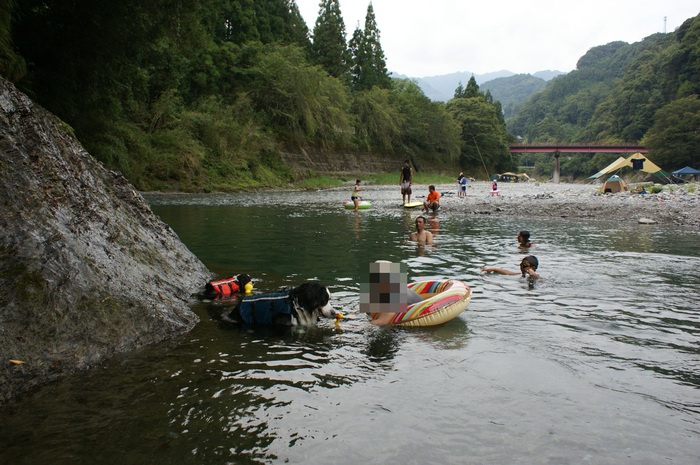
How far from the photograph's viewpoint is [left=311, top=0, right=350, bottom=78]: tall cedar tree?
234ft

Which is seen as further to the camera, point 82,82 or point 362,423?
point 82,82

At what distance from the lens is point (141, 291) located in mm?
6098

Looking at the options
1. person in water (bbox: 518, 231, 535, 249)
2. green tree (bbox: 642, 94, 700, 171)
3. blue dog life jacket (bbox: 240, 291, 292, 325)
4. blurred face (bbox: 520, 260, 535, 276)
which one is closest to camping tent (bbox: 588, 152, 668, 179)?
green tree (bbox: 642, 94, 700, 171)

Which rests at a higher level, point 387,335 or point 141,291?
point 141,291

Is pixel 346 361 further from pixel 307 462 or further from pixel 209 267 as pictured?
pixel 209 267

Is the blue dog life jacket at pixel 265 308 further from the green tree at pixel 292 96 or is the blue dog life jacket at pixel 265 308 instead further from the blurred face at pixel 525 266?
the green tree at pixel 292 96

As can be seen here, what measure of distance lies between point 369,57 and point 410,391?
80646 mm

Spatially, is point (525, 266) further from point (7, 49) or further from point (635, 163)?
point (635, 163)

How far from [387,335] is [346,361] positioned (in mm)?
1059

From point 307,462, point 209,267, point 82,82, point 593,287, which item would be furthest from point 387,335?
point 82,82

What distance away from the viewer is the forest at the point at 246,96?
1456 cm

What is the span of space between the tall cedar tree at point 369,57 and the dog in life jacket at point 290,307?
74474mm

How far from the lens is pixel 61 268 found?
5074 millimetres

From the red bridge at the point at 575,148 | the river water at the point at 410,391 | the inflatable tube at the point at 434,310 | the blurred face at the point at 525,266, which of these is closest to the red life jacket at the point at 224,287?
the river water at the point at 410,391
